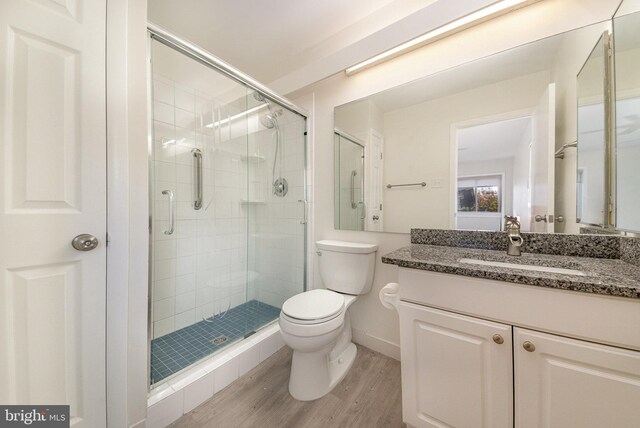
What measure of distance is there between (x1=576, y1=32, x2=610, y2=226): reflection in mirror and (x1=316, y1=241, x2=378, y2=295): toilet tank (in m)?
1.06

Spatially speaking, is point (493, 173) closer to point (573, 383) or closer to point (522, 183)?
point (522, 183)

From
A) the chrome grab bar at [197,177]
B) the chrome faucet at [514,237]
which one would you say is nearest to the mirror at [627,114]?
the chrome faucet at [514,237]

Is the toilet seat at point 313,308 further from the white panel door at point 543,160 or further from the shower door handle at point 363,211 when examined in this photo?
the white panel door at point 543,160

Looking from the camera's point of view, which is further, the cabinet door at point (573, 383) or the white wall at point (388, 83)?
the white wall at point (388, 83)

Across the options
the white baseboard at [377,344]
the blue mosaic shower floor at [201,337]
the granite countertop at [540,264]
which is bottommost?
the white baseboard at [377,344]

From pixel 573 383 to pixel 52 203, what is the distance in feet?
6.25

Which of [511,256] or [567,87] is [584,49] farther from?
[511,256]

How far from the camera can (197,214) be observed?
1794 mm

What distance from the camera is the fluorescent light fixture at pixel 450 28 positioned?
3.77 feet

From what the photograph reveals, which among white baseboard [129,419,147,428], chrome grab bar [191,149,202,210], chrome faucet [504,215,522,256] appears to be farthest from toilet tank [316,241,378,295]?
white baseboard [129,419,147,428]

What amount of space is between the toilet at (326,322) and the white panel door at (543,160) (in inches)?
35.5

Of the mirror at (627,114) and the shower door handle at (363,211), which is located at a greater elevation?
the mirror at (627,114)

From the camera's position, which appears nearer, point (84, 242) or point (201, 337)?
point (84, 242)

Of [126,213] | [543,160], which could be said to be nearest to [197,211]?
[126,213]
